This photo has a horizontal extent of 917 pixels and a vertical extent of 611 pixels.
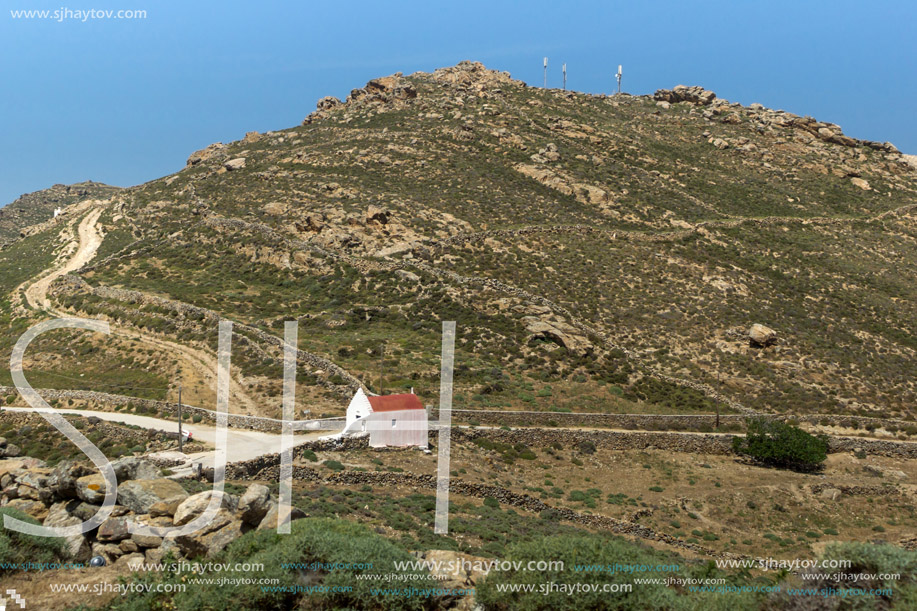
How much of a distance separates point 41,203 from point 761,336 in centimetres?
12163

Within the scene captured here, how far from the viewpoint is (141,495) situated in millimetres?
9633

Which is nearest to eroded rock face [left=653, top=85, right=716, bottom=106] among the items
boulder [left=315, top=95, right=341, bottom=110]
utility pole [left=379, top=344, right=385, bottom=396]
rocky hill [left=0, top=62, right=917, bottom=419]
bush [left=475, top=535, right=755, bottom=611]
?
rocky hill [left=0, top=62, right=917, bottom=419]

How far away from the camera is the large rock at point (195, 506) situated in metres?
9.03

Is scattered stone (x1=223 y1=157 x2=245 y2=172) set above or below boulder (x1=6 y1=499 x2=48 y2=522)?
above

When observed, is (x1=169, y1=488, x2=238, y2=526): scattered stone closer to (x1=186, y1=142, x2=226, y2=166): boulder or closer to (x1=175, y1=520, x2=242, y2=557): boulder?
(x1=175, y1=520, x2=242, y2=557): boulder

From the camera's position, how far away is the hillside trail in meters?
26.3

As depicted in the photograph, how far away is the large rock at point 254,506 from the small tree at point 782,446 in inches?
995

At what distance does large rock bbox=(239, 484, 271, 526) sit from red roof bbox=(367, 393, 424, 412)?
12296mm

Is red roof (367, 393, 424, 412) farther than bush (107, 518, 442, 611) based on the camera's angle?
Yes

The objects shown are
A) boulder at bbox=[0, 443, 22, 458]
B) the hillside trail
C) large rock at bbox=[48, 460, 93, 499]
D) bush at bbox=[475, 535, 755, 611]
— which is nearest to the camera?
bush at bbox=[475, 535, 755, 611]

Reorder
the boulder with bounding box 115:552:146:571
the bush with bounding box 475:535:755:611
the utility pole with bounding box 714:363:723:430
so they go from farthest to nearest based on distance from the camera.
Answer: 1. the utility pole with bounding box 714:363:723:430
2. the boulder with bounding box 115:552:146:571
3. the bush with bounding box 475:535:755:611

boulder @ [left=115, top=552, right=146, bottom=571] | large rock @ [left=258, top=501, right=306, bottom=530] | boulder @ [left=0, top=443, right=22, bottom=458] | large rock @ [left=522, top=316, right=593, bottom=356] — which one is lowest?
boulder @ [left=115, top=552, right=146, bottom=571]

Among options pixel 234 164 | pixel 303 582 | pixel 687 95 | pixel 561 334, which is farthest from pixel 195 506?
pixel 687 95

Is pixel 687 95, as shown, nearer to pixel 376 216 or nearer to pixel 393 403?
pixel 376 216
